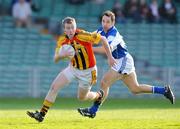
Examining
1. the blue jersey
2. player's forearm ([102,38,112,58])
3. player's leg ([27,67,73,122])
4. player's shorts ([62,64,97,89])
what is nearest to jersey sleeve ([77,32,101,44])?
player's forearm ([102,38,112,58])

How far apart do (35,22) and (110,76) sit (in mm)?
12835

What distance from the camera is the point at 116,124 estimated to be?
45.6 feet

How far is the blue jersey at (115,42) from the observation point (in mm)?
15109

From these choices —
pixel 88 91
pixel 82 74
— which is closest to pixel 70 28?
pixel 82 74

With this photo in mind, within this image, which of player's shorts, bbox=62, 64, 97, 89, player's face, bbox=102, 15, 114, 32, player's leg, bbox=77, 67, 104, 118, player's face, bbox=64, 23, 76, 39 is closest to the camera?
player's face, bbox=64, 23, 76, 39

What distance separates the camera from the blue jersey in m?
15.1

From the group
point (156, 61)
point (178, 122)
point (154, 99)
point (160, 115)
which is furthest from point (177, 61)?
point (178, 122)

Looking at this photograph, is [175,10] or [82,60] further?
[175,10]

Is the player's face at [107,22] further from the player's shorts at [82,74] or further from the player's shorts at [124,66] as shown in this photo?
the player's shorts at [82,74]

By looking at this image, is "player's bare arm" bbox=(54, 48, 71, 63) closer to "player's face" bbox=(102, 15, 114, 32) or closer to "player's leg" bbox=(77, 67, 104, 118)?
"player's leg" bbox=(77, 67, 104, 118)

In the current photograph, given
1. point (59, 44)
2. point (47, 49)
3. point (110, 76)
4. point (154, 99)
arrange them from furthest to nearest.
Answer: point (47, 49) → point (154, 99) → point (110, 76) → point (59, 44)

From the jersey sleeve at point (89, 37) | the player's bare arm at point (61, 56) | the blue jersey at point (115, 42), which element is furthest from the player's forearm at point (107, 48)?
the player's bare arm at point (61, 56)

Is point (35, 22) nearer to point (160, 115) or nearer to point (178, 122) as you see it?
point (160, 115)

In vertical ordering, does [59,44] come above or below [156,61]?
above
